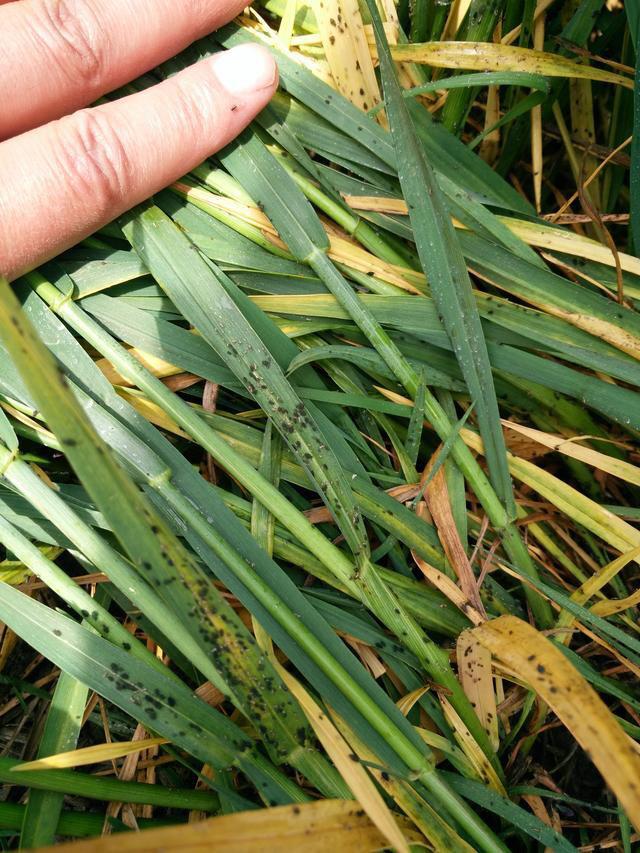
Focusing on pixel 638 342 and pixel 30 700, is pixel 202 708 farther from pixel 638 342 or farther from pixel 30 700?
pixel 638 342

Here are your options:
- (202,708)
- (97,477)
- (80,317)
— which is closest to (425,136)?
(80,317)

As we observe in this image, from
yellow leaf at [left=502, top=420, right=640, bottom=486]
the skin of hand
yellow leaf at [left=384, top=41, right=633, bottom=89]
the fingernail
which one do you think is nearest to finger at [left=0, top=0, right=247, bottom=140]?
the skin of hand

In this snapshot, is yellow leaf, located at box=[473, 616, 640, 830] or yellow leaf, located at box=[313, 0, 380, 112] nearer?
yellow leaf, located at box=[473, 616, 640, 830]

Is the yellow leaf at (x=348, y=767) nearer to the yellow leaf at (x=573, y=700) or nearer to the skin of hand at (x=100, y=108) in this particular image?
the yellow leaf at (x=573, y=700)

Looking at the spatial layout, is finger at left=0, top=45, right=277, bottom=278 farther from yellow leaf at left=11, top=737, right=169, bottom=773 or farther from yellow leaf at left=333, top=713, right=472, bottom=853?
yellow leaf at left=333, top=713, right=472, bottom=853

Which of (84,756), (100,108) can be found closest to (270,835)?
(84,756)

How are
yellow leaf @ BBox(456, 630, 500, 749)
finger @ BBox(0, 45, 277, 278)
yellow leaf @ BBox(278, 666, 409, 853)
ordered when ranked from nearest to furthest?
yellow leaf @ BBox(278, 666, 409, 853) < yellow leaf @ BBox(456, 630, 500, 749) < finger @ BBox(0, 45, 277, 278)
